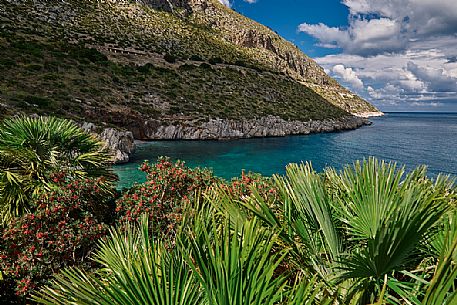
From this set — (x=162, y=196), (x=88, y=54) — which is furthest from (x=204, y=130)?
(x=162, y=196)

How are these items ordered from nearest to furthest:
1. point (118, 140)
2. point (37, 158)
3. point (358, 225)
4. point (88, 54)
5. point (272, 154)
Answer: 1. point (358, 225)
2. point (37, 158)
3. point (118, 140)
4. point (272, 154)
5. point (88, 54)

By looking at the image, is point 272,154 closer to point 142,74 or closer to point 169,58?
point 142,74

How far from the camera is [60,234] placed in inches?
210

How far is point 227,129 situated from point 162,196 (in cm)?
2967

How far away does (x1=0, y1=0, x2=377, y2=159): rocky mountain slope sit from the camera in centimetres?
2788

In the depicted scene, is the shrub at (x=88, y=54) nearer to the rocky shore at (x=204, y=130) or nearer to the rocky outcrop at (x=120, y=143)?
the rocky shore at (x=204, y=130)

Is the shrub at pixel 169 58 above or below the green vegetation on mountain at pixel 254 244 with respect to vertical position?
above

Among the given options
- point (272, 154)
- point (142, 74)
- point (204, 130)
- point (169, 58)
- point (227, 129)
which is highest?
point (169, 58)

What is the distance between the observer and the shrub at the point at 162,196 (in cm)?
607

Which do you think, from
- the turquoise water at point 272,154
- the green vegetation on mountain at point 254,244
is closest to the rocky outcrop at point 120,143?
the turquoise water at point 272,154

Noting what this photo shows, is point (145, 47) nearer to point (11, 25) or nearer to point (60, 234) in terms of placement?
point (11, 25)

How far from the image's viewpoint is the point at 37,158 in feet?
19.6

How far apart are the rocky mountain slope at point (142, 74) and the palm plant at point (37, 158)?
16.5 metres

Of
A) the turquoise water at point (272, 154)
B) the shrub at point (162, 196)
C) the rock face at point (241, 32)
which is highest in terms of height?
the rock face at point (241, 32)
